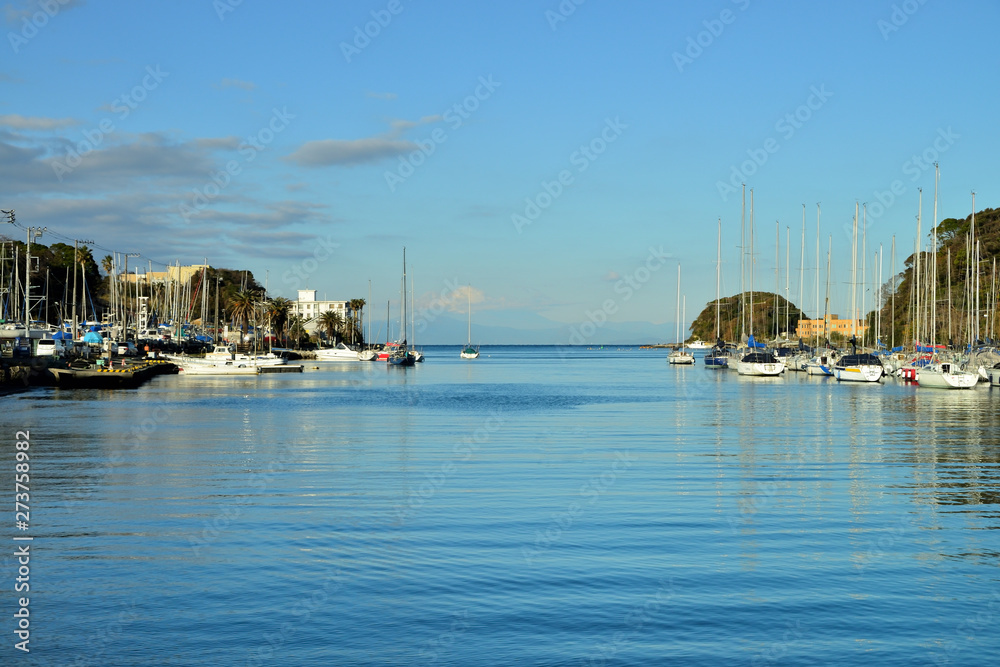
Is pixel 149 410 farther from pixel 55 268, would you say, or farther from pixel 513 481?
pixel 55 268

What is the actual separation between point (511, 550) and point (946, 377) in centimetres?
6501

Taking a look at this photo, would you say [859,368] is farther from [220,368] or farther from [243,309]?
[243,309]

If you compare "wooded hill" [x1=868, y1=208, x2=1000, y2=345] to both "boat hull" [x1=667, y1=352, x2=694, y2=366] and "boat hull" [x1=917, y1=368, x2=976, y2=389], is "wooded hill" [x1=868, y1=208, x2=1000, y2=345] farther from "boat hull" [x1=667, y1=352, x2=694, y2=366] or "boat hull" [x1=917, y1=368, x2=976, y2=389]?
"boat hull" [x1=667, y1=352, x2=694, y2=366]

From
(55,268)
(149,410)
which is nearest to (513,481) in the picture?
(149,410)

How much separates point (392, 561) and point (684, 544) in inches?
209

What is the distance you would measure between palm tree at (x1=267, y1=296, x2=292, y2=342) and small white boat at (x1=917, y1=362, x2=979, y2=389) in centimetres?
13161

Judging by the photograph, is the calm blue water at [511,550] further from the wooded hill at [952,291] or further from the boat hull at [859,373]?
the wooded hill at [952,291]

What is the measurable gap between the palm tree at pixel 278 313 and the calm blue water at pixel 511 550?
14751 cm

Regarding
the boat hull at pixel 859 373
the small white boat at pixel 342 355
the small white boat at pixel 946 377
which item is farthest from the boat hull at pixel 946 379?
the small white boat at pixel 342 355

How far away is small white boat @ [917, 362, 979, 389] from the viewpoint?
231ft

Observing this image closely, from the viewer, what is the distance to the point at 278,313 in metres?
184

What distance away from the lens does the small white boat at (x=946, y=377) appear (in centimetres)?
7031

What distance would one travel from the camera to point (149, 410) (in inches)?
2092

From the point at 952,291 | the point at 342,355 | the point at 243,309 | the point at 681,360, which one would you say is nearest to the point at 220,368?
the point at 342,355
